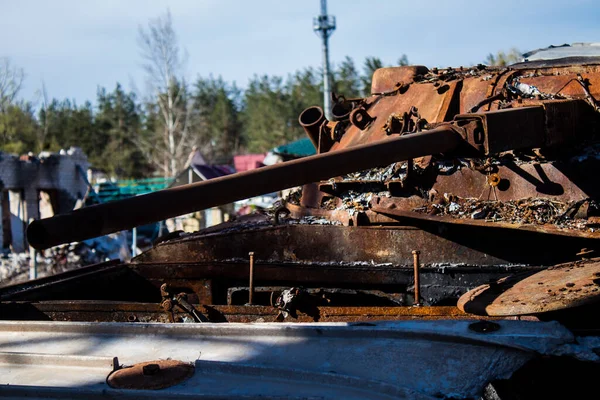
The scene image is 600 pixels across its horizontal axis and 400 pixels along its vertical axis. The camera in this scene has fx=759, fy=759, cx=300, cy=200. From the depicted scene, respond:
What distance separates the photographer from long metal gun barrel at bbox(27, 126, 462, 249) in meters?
2.79

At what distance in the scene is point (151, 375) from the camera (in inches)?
102

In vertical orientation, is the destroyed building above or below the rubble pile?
above

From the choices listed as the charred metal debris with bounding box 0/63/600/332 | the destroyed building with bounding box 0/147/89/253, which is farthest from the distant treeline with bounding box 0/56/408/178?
the charred metal debris with bounding box 0/63/600/332

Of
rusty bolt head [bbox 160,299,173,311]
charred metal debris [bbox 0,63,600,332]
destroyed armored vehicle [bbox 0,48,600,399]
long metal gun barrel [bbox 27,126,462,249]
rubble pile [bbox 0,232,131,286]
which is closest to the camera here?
destroyed armored vehicle [bbox 0,48,600,399]

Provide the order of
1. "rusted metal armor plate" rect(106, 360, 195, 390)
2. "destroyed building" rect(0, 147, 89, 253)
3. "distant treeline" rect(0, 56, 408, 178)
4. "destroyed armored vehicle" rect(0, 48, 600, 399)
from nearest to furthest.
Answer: "rusted metal armor plate" rect(106, 360, 195, 390), "destroyed armored vehicle" rect(0, 48, 600, 399), "destroyed building" rect(0, 147, 89, 253), "distant treeline" rect(0, 56, 408, 178)

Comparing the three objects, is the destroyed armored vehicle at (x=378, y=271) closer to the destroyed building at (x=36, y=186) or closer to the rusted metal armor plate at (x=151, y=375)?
the rusted metal armor plate at (x=151, y=375)

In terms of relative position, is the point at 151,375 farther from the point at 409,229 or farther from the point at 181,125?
the point at 181,125

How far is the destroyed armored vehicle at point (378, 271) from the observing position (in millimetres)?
2633

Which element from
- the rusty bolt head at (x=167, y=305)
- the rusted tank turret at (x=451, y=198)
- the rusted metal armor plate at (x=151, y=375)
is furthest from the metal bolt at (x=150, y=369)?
the rusty bolt head at (x=167, y=305)

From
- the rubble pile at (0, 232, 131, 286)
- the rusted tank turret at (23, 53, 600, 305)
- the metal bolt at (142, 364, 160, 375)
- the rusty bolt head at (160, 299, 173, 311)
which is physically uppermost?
the rusted tank turret at (23, 53, 600, 305)

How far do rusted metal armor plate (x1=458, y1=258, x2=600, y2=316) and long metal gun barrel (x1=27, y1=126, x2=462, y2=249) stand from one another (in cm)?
74

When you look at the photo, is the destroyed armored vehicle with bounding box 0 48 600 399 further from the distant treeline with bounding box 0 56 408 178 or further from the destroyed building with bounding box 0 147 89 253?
the distant treeline with bounding box 0 56 408 178

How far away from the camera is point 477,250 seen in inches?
174

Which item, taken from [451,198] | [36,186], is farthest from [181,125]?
[451,198]
